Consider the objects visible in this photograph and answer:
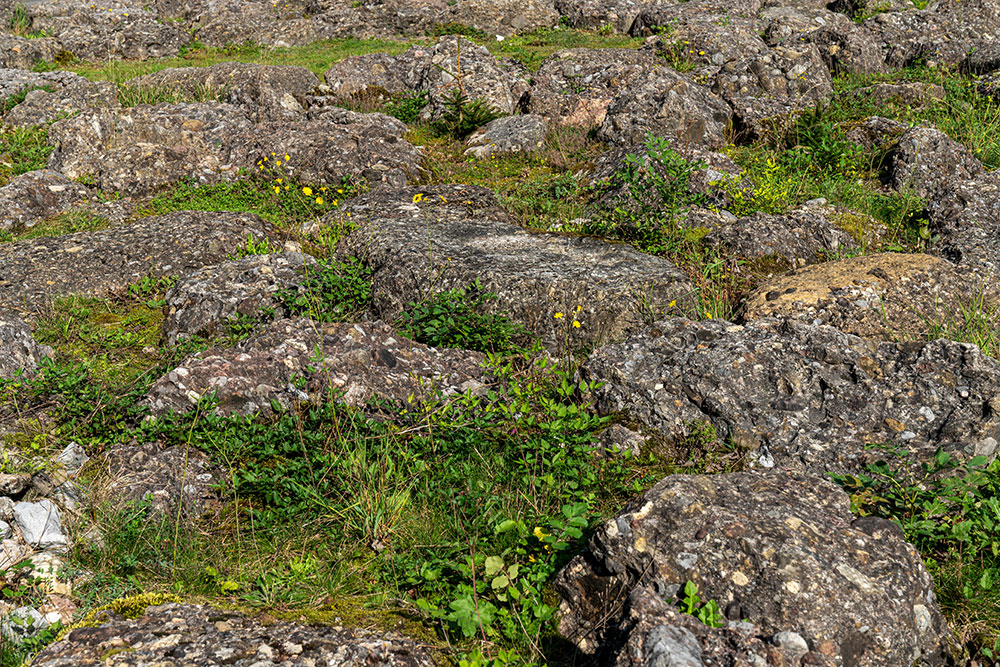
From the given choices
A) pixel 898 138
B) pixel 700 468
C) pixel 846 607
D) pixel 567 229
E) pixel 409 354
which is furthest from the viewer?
pixel 898 138

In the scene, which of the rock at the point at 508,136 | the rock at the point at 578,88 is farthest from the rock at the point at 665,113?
the rock at the point at 508,136

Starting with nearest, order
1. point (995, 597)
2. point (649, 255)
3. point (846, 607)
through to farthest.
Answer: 1. point (846, 607)
2. point (995, 597)
3. point (649, 255)

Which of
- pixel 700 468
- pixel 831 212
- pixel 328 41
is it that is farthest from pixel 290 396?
pixel 328 41

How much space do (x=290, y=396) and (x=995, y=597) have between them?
150 inches

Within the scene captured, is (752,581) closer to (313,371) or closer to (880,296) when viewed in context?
(313,371)

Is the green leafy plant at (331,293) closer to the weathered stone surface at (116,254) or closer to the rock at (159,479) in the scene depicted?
the weathered stone surface at (116,254)

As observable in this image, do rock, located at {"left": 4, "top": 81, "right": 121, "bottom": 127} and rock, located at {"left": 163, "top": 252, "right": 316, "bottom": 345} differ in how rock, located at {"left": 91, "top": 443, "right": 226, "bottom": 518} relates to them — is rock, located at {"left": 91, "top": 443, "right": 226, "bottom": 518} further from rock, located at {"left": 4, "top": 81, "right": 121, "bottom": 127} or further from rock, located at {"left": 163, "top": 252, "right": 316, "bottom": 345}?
rock, located at {"left": 4, "top": 81, "right": 121, "bottom": 127}

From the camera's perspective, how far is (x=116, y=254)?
6.86 metres

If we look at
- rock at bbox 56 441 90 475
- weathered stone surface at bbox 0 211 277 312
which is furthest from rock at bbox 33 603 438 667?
weathered stone surface at bbox 0 211 277 312

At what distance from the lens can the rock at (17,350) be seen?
493cm

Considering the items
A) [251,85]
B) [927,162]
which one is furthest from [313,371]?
[251,85]

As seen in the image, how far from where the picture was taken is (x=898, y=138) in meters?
8.20

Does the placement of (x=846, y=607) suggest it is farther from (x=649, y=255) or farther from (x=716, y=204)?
(x=716, y=204)

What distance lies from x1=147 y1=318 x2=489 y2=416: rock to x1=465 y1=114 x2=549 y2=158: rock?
462cm
